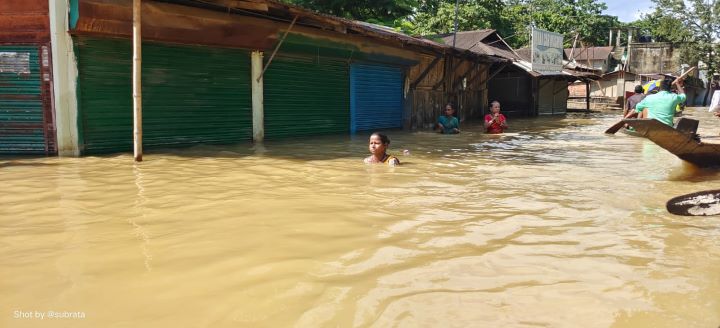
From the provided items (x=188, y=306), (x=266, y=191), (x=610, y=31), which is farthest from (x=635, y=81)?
(x=188, y=306)

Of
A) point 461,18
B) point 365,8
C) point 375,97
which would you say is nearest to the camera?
point 375,97

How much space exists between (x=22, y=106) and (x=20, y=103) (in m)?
0.05

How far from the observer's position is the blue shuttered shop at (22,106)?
7621 millimetres

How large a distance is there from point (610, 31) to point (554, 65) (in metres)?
33.8

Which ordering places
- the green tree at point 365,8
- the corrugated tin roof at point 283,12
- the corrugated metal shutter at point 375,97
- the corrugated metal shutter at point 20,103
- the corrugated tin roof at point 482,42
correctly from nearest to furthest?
1. the corrugated metal shutter at point 20,103
2. the corrugated tin roof at point 283,12
3. the corrugated metal shutter at point 375,97
4. the green tree at point 365,8
5. the corrugated tin roof at point 482,42

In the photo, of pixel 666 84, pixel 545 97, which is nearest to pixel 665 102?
pixel 666 84

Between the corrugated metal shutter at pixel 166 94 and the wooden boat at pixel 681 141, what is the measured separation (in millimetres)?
7075

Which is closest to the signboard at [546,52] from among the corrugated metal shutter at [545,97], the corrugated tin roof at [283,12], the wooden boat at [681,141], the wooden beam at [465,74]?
the wooden beam at [465,74]

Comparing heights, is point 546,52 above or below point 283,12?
above

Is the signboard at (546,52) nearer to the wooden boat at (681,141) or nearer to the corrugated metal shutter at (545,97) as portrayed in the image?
the corrugated metal shutter at (545,97)

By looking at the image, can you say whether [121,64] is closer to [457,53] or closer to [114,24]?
[114,24]

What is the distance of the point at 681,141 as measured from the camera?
6.20 metres

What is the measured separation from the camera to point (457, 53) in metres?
15.3

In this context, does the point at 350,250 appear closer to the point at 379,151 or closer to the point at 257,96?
the point at 379,151
